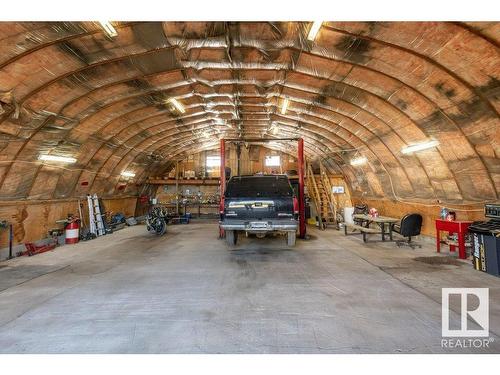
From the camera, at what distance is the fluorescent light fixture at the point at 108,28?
12.8 ft

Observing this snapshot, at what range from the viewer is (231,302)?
365 centimetres

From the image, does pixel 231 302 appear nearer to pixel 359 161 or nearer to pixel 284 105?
pixel 284 105

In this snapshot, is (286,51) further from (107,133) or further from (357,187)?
(357,187)

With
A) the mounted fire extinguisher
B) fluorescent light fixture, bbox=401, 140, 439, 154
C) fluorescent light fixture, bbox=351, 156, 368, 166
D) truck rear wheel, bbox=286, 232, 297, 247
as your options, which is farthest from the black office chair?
the mounted fire extinguisher

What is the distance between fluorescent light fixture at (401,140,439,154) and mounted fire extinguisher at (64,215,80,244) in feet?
A: 39.6

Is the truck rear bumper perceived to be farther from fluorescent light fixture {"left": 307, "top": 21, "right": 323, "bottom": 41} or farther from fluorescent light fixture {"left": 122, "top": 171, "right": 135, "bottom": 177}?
fluorescent light fixture {"left": 122, "top": 171, "right": 135, "bottom": 177}

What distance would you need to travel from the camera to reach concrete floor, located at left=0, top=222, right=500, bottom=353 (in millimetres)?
2627

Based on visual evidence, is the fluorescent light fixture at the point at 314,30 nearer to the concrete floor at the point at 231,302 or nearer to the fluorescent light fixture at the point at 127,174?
the concrete floor at the point at 231,302

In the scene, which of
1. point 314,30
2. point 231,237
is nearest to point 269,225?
point 231,237

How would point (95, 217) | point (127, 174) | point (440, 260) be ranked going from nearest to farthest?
point (440, 260)
point (95, 217)
point (127, 174)

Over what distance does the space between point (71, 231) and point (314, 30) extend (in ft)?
34.0

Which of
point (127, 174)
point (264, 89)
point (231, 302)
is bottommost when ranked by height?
point (231, 302)
